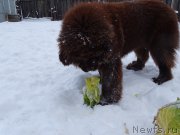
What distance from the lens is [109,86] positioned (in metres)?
2.96

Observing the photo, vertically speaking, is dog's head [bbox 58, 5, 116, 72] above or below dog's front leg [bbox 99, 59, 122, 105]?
above

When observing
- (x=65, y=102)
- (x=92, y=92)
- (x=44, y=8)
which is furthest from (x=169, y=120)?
(x=44, y=8)

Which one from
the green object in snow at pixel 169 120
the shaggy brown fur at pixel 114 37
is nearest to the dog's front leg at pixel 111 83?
the shaggy brown fur at pixel 114 37

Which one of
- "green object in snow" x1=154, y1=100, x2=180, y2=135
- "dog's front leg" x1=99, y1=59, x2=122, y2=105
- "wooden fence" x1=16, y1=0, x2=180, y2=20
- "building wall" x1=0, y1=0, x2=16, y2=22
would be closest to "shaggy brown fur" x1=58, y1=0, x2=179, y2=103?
"dog's front leg" x1=99, y1=59, x2=122, y2=105

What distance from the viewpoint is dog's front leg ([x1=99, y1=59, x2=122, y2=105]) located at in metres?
2.90

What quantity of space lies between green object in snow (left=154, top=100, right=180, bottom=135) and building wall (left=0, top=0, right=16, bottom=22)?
10.2 meters

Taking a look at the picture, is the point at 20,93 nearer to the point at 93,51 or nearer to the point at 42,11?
the point at 93,51

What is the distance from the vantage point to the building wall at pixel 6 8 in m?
11.2

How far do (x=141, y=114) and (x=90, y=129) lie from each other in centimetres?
59

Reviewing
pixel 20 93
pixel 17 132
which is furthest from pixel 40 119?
pixel 20 93

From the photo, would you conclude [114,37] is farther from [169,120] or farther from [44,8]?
[44,8]

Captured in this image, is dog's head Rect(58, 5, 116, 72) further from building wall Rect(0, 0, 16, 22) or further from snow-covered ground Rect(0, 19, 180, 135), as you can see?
building wall Rect(0, 0, 16, 22)

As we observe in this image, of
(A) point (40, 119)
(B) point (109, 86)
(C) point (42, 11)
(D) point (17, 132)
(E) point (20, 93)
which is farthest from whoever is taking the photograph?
(C) point (42, 11)

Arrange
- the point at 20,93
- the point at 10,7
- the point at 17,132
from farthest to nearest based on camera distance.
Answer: the point at 10,7, the point at 20,93, the point at 17,132
